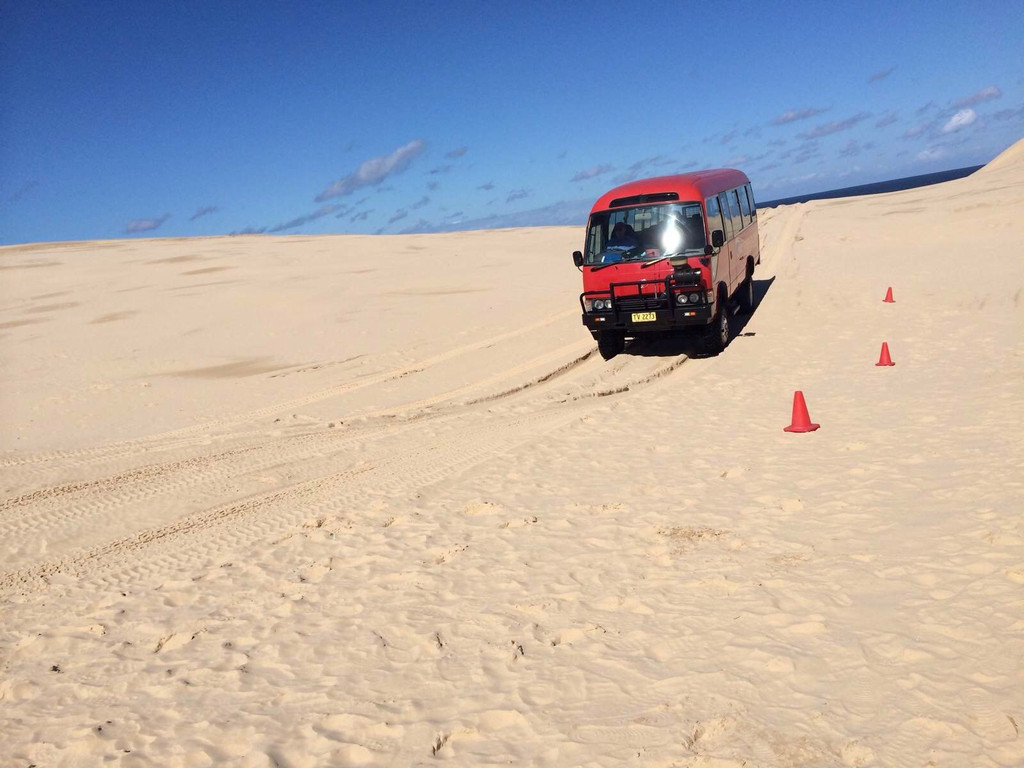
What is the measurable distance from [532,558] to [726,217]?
9.65 meters

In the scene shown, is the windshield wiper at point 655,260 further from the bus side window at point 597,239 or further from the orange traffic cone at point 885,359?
the orange traffic cone at point 885,359

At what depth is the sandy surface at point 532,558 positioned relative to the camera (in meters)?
3.72

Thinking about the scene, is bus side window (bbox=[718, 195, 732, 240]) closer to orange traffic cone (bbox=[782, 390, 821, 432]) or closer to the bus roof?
the bus roof

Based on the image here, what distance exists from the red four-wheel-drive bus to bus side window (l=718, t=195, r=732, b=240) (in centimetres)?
25

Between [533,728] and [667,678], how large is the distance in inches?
31.5

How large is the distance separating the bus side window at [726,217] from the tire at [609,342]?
8.43 feet

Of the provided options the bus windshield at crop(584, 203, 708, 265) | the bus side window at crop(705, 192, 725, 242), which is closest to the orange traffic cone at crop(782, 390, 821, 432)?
the bus windshield at crop(584, 203, 708, 265)

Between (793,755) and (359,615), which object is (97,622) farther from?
(793,755)

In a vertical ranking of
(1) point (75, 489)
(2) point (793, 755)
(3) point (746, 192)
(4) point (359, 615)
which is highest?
(3) point (746, 192)

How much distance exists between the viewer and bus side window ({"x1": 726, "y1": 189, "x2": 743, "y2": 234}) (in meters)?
14.2

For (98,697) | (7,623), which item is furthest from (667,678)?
(7,623)

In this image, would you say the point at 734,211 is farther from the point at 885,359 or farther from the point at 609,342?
the point at 885,359

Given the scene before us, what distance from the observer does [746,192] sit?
16688 millimetres

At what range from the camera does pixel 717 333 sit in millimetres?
12289
